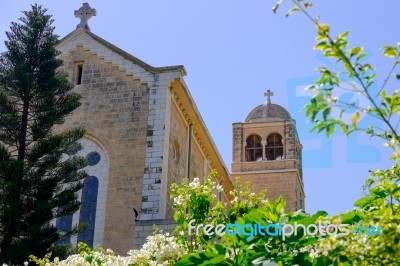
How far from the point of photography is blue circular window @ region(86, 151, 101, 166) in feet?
57.8

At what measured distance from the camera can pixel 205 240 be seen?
22.2ft

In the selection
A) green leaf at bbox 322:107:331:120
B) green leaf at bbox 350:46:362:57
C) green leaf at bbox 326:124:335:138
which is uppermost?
green leaf at bbox 350:46:362:57

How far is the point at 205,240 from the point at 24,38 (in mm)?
10783

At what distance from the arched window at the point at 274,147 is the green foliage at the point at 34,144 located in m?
18.6

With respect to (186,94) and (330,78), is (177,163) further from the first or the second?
(330,78)

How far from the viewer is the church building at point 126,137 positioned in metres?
16.4

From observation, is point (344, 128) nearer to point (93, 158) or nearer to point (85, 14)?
point (93, 158)

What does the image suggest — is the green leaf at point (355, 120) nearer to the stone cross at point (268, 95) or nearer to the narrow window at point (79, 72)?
the narrow window at point (79, 72)

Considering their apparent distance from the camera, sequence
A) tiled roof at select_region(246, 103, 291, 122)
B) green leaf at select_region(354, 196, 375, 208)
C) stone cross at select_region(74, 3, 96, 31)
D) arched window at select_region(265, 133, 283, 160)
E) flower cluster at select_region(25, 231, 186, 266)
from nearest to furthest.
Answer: green leaf at select_region(354, 196, 375, 208)
flower cluster at select_region(25, 231, 186, 266)
stone cross at select_region(74, 3, 96, 31)
arched window at select_region(265, 133, 283, 160)
tiled roof at select_region(246, 103, 291, 122)

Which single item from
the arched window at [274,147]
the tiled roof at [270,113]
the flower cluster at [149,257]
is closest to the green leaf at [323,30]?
the flower cluster at [149,257]

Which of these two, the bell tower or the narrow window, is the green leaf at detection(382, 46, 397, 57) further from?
the bell tower

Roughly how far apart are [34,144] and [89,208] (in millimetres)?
2435

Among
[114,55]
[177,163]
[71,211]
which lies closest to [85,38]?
[114,55]

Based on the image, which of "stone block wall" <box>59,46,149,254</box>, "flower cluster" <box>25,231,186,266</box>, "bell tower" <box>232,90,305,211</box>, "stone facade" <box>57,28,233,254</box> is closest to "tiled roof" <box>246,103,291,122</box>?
"bell tower" <box>232,90,305,211</box>
